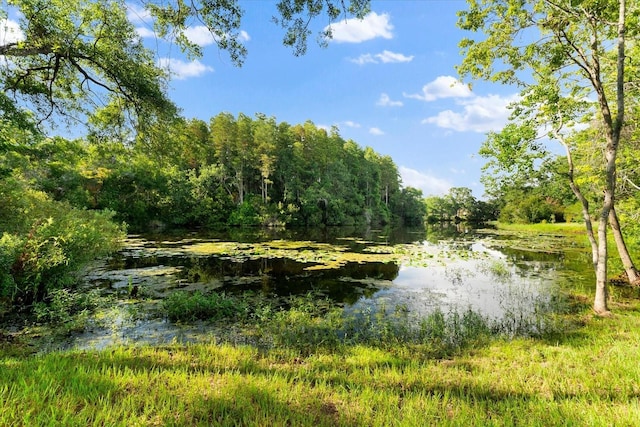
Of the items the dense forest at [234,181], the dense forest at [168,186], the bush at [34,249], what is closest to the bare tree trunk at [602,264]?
the dense forest at [168,186]

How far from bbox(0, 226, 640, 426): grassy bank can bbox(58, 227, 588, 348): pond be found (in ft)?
7.43

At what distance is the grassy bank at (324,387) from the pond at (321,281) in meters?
2.27

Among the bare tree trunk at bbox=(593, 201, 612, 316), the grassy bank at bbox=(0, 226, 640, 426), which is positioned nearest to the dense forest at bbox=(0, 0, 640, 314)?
the bare tree trunk at bbox=(593, 201, 612, 316)

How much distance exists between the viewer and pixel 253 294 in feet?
34.6

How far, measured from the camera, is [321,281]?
12578 millimetres

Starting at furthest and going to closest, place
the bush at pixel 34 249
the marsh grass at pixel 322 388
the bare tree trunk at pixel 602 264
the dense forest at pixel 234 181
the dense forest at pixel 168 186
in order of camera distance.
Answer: the dense forest at pixel 234 181, the dense forest at pixel 168 186, the bush at pixel 34 249, the bare tree trunk at pixel 602 264, the marsh grass at pixel 322 388

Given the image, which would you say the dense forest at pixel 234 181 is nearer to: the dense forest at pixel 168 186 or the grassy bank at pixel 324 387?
the dense forest at pixel 168 186

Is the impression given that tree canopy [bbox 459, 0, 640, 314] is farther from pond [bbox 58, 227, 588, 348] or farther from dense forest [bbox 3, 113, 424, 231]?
dense forest [bbox 3, 113, 424, 231]

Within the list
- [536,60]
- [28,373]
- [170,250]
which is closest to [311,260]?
[170,250]

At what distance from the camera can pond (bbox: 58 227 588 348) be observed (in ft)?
25.3

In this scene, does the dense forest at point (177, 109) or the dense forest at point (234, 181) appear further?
the dense forest at point (234, 181)

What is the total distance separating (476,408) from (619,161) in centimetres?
1111

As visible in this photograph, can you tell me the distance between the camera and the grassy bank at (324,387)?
2.83 m

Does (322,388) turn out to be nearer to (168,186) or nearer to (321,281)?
(321,281)
